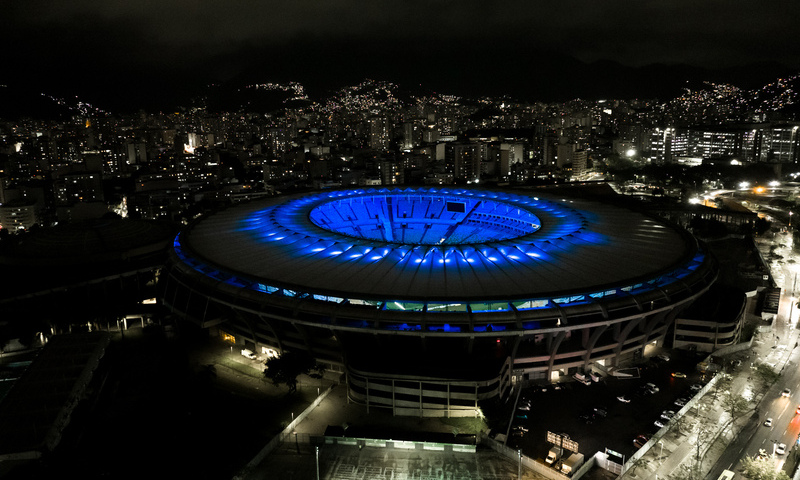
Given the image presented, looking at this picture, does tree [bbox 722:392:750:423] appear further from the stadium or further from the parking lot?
the stadium

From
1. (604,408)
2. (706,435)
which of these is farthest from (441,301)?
(706,435)

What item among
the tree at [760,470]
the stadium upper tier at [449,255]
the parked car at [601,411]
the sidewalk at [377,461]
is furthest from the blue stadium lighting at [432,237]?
the tree at [760,470]

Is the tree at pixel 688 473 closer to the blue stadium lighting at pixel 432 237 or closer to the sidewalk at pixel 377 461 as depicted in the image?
the sidewalk at pixel 377 461

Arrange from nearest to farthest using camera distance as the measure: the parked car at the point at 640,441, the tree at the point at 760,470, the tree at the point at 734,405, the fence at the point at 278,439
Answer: the tree at the point at 760,470 < the fence at the point at 278,439 < the parked car at the point at 640,441 < the tree at the point at 734,405

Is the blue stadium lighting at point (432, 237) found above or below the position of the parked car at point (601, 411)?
above

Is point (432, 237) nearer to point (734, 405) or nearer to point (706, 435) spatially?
point (734, 405)

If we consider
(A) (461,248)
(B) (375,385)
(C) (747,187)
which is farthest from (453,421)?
(C) (747,187)
